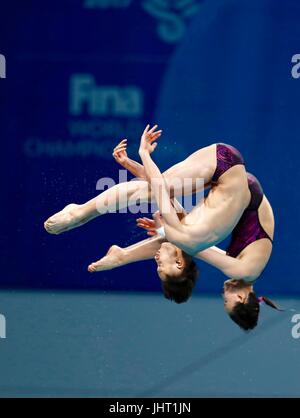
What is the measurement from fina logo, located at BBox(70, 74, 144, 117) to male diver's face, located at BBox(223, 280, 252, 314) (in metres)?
1.98

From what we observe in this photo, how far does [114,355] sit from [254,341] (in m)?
0.88

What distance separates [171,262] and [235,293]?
360 millimetres

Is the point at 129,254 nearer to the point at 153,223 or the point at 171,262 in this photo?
the point at 153,223

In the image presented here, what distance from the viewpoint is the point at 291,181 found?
6.91 metres

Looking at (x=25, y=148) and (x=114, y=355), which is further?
(x=25, y=148)

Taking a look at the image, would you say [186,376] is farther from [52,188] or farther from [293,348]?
[52,188]

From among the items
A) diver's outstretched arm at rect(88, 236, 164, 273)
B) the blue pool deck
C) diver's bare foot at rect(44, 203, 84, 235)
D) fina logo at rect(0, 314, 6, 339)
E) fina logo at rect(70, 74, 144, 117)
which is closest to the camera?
diver's bare foot at rect(44, 203, 84, 235)

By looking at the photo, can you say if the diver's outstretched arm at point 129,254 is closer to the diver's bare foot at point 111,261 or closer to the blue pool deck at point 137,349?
the diver's bare foot at point 111,261

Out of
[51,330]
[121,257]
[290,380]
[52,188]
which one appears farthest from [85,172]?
[290,380]

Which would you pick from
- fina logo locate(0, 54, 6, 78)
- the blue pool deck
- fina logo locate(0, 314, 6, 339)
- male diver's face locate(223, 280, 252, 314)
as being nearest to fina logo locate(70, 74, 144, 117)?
fina logo locate(0, 54, 6, 78)

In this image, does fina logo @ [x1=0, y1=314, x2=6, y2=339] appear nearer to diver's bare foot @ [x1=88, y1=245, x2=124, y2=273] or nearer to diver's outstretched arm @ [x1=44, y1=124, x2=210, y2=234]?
diver's bare foot @ [x1=88, y1=245, x2=124, y2=273]

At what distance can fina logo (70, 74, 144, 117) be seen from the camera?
21.9ft

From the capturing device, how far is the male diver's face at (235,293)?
507 cm

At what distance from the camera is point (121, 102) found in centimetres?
671
